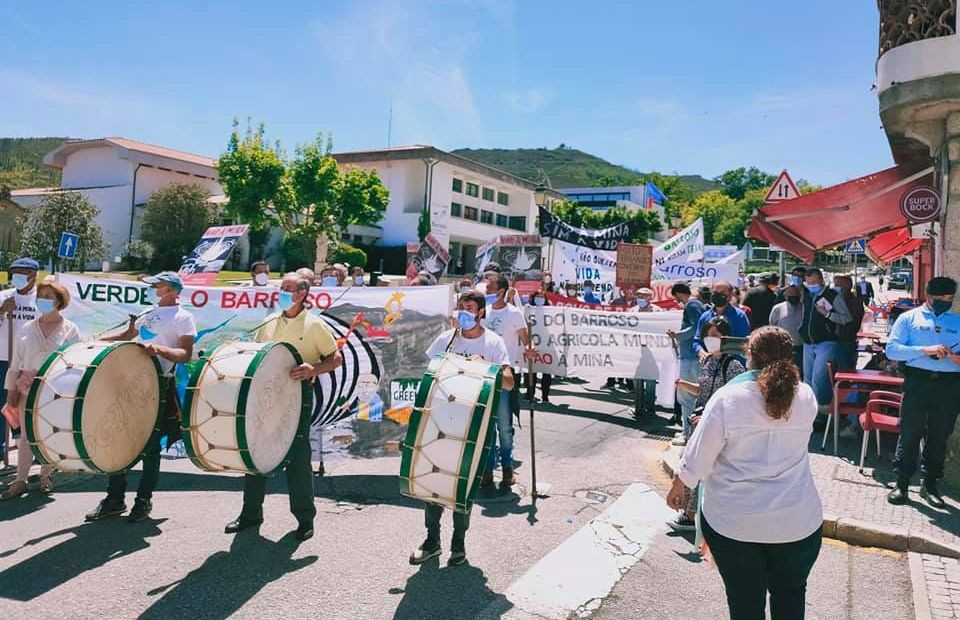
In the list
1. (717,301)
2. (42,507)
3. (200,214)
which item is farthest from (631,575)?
(200,214)

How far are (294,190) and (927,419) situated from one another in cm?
3427

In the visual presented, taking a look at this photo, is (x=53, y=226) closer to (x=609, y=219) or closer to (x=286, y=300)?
(x=286, y=300)

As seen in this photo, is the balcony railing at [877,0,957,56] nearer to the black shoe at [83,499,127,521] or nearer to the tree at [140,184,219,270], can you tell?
the black shoe at [83,499,127,521]

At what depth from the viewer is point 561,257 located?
16031mm

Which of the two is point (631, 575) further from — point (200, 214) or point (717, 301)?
point (200, 214)

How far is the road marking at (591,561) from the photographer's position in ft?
13.4

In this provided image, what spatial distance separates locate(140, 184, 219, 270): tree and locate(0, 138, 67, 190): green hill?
37741mm

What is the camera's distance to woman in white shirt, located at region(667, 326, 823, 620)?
2.88m

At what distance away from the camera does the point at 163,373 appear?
17.2 feet

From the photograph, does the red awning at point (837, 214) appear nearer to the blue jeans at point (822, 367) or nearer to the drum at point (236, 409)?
the blue jeans at point (822, 367)

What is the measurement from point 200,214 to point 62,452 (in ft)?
120

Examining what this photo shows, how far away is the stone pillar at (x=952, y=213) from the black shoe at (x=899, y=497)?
81 centimetres

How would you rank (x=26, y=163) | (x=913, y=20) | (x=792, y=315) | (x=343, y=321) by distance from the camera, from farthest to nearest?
(x=26, y=163) → (x=792, y=315) → (x=343, y=321) → (x=913, y=20)

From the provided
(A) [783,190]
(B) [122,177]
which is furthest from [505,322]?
(B) [122,177]
